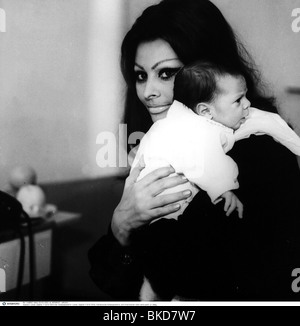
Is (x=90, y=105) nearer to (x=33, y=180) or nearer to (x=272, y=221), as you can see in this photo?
(x=33, y=180)

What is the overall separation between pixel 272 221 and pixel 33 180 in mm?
786

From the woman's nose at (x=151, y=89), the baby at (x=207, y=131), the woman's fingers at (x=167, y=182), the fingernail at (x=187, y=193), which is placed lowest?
the fingernail at (x=187, y=193)

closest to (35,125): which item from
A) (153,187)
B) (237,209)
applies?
(153,187)

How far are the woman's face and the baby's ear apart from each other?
0.35 feet

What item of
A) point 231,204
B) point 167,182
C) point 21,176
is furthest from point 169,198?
point 21,176

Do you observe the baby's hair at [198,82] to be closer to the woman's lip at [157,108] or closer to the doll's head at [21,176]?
the woman's lip at [157,108]

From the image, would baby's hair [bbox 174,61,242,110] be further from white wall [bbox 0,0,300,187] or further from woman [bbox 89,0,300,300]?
white wall [bbox 0,0,300,187]

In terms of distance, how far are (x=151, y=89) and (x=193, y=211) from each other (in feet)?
1.37

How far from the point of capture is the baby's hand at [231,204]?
4.74 ft

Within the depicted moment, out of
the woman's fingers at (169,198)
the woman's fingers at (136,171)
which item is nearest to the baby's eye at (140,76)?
the woman's fingers at (136,171)

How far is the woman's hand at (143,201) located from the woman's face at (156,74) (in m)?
0.19

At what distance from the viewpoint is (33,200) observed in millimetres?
1613

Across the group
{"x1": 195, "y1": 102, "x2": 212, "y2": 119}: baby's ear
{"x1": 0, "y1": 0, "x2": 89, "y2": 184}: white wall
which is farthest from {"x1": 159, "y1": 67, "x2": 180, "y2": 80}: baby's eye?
{"x1": 0, "y1": 0, "x2": 89, "y2": 184}: white wall

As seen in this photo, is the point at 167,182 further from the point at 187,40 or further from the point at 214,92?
the point at 187,40
